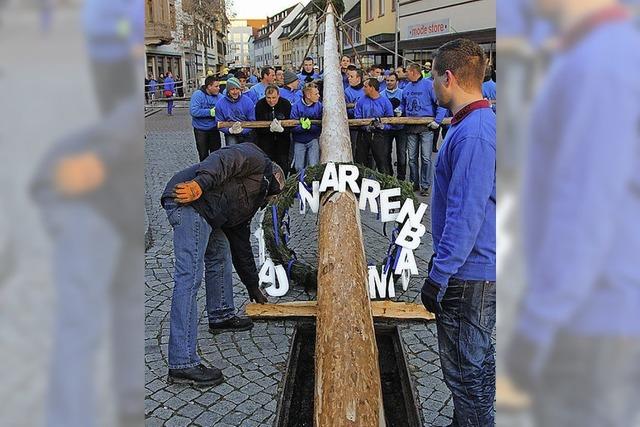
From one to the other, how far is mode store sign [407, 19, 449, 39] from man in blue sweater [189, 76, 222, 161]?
48.4ft

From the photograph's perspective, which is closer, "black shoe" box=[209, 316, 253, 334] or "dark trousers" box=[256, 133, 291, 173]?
"black shoe" box=[209, 316, 253, 334]

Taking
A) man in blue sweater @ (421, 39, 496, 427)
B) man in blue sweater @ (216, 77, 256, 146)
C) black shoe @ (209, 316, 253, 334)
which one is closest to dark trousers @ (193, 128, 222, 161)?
man in blue sweater @ (216, 77, 256, 146)

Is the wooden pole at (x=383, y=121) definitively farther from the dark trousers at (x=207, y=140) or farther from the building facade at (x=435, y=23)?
the building facade at (x=435, y=23)

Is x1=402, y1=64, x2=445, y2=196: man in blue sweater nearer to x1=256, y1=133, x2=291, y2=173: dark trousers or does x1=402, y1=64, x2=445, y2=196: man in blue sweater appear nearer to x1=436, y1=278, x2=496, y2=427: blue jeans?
x1=256, y1=133, x2=291, y2=173: dark trousers

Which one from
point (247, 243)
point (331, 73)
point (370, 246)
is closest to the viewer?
point (247, 243)

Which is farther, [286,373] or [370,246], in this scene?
[370,246]

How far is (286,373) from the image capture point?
441 cm

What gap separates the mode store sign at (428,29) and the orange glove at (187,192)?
21.2 meters

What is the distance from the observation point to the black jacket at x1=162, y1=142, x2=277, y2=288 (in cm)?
431

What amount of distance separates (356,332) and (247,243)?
1919 mm

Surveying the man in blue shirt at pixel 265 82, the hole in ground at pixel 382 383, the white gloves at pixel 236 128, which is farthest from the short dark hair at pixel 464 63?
the man in blue shirt at pixel 265 82

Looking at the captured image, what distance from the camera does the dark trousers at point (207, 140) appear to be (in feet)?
36.4
